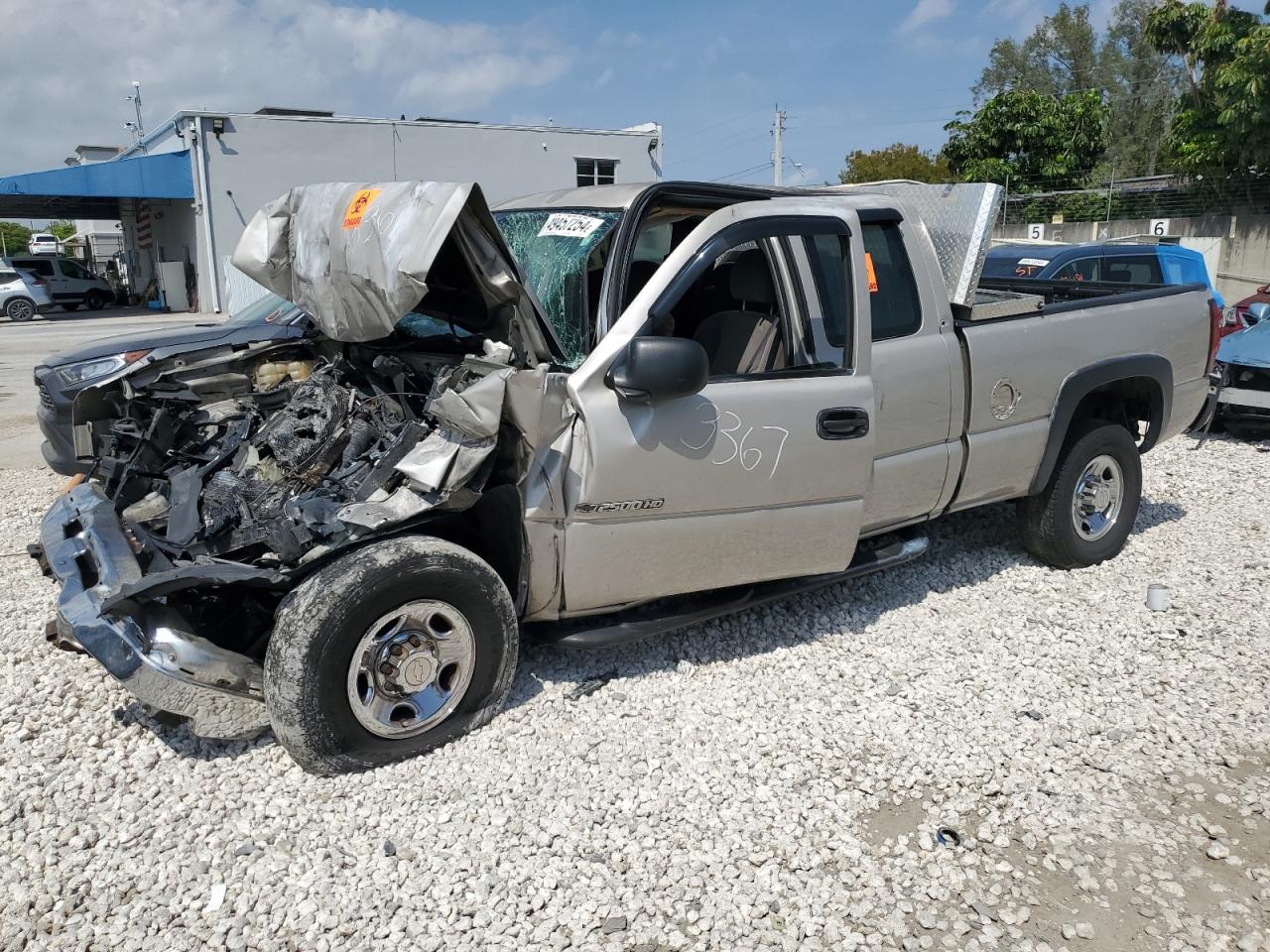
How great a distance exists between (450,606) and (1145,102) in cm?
5260

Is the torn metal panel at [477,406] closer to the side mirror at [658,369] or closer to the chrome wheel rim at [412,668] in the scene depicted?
the side mirror at [658,369]

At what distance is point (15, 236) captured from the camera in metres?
74.1

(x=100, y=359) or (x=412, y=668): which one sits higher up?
(x=100, y=359)

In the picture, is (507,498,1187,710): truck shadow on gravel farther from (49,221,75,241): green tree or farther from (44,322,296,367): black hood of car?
(49,221,75,241): green tree

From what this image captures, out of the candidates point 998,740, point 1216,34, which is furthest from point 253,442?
point 1216,34

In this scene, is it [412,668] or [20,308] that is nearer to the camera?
[412,668]

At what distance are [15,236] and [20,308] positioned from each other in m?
56.4

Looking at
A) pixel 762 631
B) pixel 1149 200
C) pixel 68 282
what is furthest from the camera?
pixel 68 282

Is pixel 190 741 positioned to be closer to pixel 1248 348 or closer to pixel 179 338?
pixel 179 338

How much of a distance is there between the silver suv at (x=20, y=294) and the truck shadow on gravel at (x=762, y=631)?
28.1 metres

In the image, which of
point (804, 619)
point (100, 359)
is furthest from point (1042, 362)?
point (100, 359)

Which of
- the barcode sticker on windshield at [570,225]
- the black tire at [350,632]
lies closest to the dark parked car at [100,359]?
the barcode sticker on windshield at [570,225]

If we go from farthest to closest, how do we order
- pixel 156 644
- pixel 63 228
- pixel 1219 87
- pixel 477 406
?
1. pixel 63 228
2. pixel 1219 87
3. pixel 477 406
4. pixel 156 644

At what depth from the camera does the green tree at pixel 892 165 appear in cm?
4422
